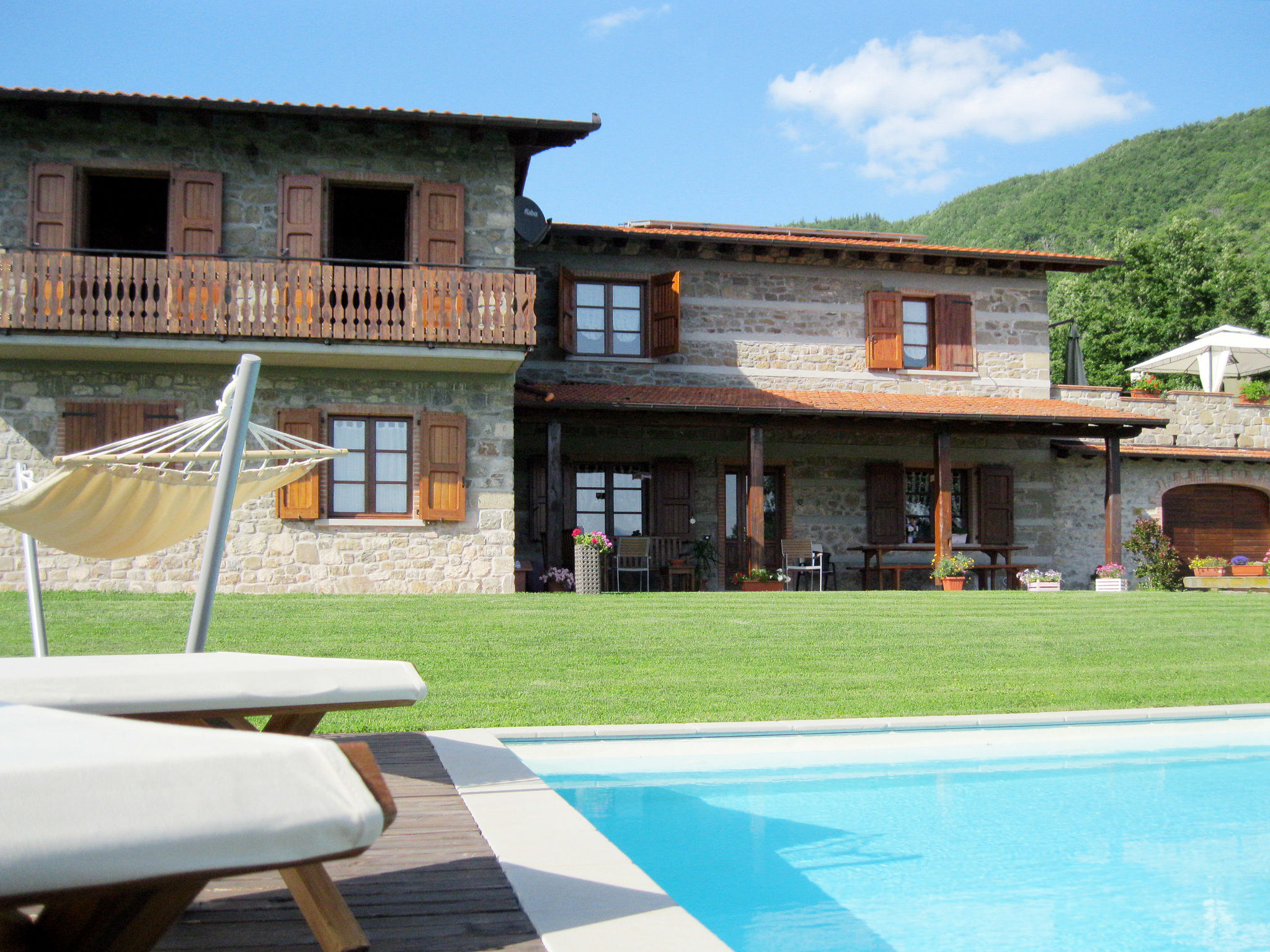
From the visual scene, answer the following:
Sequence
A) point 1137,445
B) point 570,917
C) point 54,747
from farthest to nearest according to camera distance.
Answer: point 1137,445 → point 570,917 → point 54,747

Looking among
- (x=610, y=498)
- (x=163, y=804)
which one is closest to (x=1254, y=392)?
(x=610, y=498)

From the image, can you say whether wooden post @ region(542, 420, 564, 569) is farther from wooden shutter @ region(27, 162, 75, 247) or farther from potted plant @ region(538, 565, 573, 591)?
wooden shutter @ region(27, 162, 75, 247)

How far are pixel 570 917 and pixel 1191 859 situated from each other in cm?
342

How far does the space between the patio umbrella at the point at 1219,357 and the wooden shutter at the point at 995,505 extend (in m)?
4.75

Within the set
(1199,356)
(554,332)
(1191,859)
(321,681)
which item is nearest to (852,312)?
(554,332)

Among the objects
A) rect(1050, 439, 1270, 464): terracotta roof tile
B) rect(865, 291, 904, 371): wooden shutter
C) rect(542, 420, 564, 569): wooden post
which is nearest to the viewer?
rect(542, 420, 564, 569): wooden post

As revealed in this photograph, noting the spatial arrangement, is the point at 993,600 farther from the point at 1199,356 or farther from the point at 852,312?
the point at 1199,356

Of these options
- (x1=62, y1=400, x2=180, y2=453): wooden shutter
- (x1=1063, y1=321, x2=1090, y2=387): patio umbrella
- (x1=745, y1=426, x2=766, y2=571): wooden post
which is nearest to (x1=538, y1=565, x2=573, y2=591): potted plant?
(x1=745, y1=426, x2=766, y2=571): wooden post

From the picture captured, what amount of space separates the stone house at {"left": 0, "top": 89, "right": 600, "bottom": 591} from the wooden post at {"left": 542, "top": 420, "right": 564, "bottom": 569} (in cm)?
68

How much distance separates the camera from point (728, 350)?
54.9ft

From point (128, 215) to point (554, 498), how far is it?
24.9ft

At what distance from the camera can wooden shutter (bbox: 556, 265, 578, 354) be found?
51.9 feet

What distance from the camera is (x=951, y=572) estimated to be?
48.8 feet

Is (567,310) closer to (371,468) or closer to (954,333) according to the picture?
(371,468)
